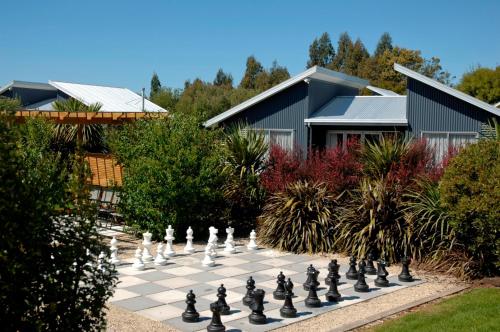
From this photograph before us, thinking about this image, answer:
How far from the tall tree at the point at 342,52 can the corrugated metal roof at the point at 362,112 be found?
6364cm

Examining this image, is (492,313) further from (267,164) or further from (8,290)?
(267,164)

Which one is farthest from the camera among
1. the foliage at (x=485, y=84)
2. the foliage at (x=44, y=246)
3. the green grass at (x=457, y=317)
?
the foliage at (x=485, y=84)

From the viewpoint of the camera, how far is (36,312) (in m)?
3.89

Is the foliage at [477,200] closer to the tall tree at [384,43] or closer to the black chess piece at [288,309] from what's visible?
the black chess piece at [288,309]

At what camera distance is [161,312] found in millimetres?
7465

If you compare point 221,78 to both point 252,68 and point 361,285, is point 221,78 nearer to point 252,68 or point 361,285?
point 252,68

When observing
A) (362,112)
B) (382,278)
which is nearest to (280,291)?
(382,278)

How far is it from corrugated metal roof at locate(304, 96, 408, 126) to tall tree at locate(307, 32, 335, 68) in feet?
224

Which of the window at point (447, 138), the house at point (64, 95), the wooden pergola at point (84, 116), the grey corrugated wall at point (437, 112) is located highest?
the house at point (64, 95)

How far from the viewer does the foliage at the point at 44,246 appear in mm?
3721

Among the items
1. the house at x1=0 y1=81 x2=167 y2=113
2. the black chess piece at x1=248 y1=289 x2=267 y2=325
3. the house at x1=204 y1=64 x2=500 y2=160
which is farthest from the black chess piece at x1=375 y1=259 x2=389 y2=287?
the house at x1=0 y1=81 x2=167 y2=113

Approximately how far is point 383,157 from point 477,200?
3139mm

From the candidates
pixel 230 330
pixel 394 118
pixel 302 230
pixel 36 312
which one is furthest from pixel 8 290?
pixel 394 118

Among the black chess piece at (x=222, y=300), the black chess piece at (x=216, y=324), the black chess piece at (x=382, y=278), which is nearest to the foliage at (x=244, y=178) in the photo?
the black chess piece at (x=382, y=278)
